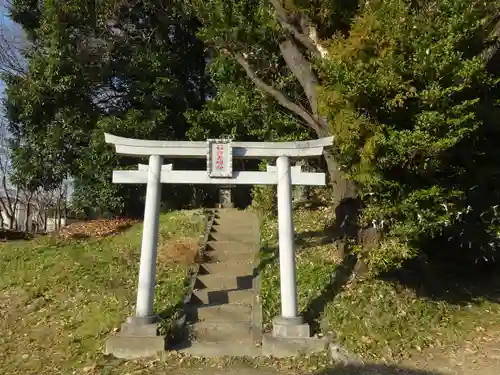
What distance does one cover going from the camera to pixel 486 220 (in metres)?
8.02

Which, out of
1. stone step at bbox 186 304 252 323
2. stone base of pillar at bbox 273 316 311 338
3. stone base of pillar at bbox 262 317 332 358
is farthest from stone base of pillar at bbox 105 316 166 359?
stone base of pillar at bbox 273 316 311 338

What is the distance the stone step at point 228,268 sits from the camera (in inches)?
360

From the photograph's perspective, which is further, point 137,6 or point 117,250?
point 137,6

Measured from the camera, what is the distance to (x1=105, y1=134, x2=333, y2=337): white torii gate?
7316 millimetres

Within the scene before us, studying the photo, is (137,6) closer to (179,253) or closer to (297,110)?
(297,110)

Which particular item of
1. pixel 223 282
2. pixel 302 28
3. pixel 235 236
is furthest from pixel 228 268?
pixel 302 28

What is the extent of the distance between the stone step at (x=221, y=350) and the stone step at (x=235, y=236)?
12.6 ft

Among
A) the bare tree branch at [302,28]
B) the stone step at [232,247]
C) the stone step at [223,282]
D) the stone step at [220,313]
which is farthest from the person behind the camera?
the stone step at [232,247]

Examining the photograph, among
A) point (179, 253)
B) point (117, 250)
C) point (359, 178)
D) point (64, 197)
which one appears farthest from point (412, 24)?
point (64, 197)

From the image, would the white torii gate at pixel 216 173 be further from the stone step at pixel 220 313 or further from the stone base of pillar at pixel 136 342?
the stone step at pixel 220 313

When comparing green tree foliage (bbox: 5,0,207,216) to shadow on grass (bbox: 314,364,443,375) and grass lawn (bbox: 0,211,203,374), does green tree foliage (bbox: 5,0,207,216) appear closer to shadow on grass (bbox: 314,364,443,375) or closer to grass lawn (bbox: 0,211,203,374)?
grass lawn (bbox: 0,211,203,374)

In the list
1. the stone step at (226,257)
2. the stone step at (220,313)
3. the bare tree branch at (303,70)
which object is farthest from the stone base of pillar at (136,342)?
the bare tree branch at (303,70)

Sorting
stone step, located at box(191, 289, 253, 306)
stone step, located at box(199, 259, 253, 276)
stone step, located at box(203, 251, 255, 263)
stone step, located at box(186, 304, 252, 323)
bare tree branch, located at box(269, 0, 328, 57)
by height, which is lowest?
stone step, located at box(186, 304, 252, 323)

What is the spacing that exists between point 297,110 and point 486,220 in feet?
12.7
